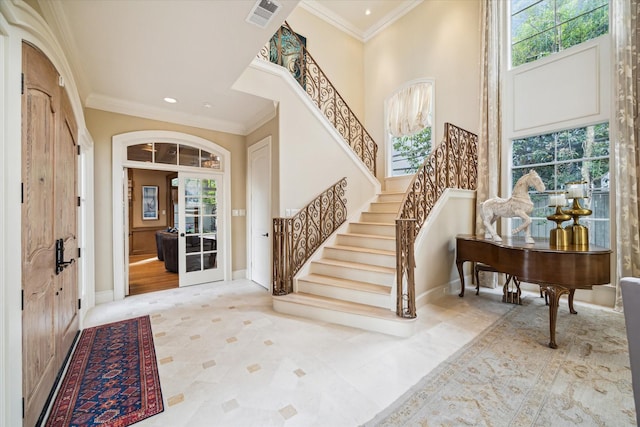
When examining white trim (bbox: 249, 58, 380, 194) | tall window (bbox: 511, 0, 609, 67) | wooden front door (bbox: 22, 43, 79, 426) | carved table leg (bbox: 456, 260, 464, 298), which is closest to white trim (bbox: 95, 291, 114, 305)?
wooden front door (bbox: 22, 43, 79, 426)

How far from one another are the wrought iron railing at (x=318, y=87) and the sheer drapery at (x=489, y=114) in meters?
2.02

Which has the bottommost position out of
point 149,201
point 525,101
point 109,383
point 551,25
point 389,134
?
point 109,383

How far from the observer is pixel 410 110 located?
5.94 meters

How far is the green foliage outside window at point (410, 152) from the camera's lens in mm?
5947

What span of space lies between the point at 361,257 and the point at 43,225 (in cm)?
330

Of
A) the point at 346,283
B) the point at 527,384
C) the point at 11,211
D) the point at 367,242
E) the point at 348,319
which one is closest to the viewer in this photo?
the point at 11,211

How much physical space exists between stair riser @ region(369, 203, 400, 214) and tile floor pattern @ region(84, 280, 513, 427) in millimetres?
1674

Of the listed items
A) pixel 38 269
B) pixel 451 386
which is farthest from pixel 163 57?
pixel 451 386

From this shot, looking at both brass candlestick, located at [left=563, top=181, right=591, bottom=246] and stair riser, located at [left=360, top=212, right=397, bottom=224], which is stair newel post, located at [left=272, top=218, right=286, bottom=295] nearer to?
stair riser, located at [left=360, top=212, right=397, bottom=224]

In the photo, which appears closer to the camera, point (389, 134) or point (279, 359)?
point (279, 359)

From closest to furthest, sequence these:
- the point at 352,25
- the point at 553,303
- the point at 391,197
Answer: the point at 553,303 < the point at 391,197 < the point at 352,25

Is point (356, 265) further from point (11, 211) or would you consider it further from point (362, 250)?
point (11, 211)

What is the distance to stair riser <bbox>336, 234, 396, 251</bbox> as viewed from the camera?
388 centimetres

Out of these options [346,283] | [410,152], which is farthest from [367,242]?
[410,152]
